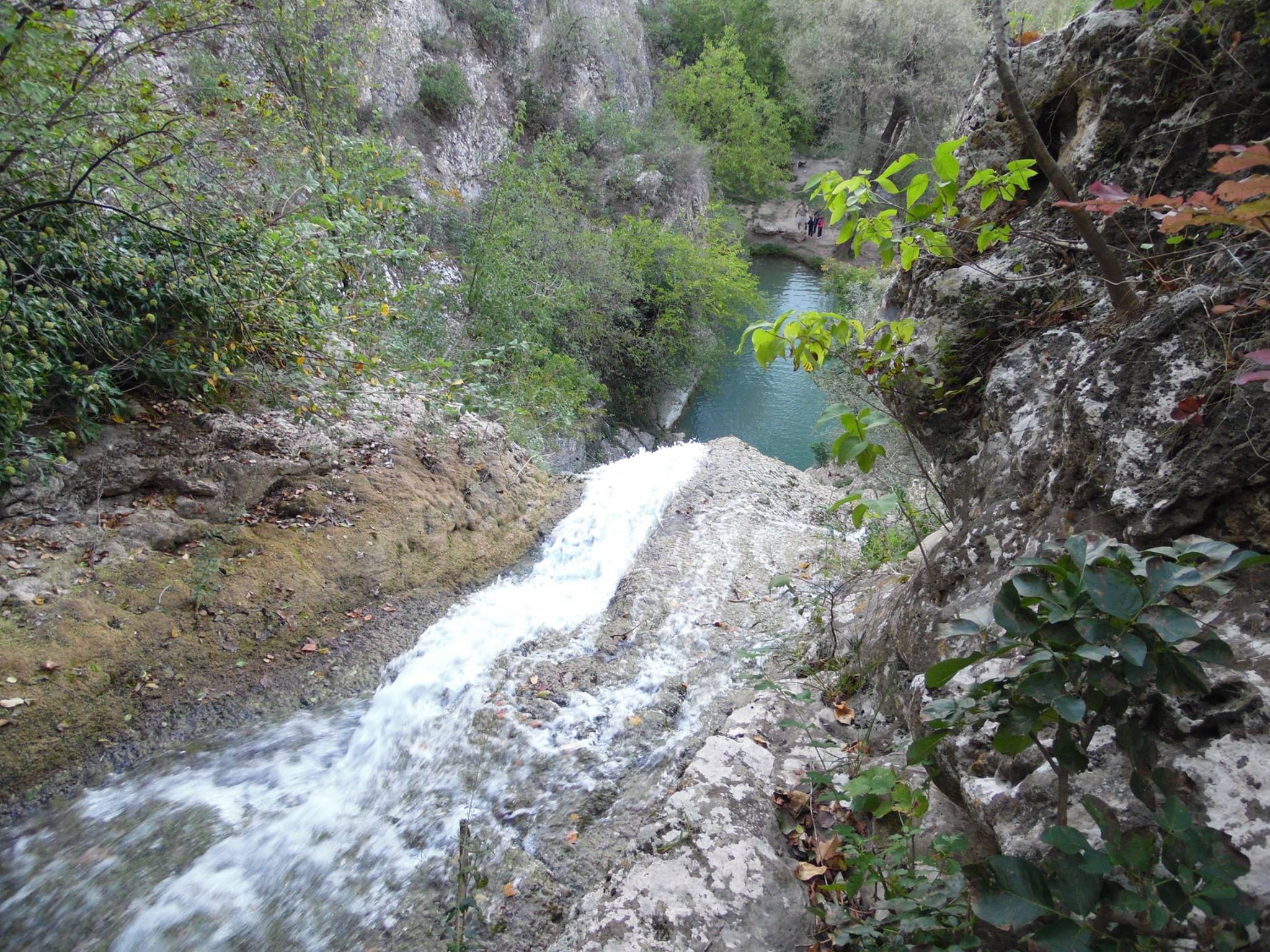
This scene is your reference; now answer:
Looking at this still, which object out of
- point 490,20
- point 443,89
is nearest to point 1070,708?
point 443,89

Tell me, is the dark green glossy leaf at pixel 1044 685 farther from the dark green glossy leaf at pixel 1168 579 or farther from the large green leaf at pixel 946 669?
the dark green glossy leaf at pixel 1168 579

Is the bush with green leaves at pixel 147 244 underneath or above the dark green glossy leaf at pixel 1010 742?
above

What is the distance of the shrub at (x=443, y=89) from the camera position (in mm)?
14031

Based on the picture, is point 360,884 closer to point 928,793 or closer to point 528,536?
point 928,793

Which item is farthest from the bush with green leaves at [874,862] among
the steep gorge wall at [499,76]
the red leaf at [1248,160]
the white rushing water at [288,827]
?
the steep gorge wall at [499,76]

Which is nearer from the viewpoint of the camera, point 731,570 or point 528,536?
point 731,570

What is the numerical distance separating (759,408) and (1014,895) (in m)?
15.1

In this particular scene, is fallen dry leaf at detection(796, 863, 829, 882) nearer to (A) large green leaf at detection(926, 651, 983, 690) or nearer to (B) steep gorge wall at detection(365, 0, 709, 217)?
(A) large green leaf at detection(926, 651, 983, 690)

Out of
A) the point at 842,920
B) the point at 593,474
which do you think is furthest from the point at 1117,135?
the point at 593,474

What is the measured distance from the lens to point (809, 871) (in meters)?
2.53

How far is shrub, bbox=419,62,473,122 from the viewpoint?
46.0 ft

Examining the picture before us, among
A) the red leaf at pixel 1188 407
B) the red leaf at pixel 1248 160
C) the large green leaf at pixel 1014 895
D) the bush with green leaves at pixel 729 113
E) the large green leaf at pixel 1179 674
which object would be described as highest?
the bush with green leaves at pixel 729 113

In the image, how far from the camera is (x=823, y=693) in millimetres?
3551

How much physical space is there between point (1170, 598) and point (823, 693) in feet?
6.30
